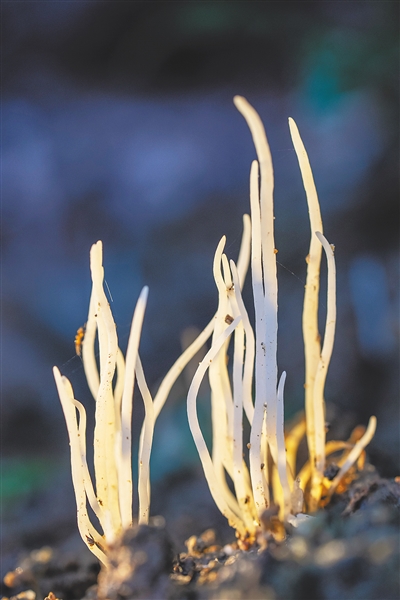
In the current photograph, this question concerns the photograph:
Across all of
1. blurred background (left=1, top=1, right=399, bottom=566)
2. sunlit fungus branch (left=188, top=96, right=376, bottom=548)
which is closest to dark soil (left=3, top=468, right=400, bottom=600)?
sunlit fungus branch (left=188, top=96, right=376, bottom=548)

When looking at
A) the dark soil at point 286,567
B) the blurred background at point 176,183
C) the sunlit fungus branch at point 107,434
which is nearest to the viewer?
the dark soil at point 286,567

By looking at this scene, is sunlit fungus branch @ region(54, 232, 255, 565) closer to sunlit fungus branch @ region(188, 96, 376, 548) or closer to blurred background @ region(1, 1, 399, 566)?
sunlit fungus branch @ region(188, 96, 376, 548)

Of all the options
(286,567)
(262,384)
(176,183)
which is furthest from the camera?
(176,183)

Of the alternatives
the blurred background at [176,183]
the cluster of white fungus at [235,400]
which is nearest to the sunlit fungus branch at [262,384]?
the cluster of white fungus at [235,400]

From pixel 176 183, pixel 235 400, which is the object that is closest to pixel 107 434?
pixel 235 400

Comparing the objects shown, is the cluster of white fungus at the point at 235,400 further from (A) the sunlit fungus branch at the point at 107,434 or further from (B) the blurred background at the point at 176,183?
(B) the blurred background at the point at 176,183

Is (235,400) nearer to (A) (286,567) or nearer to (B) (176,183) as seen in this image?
(A) (286,567)

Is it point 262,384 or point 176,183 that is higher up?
point 176,183
